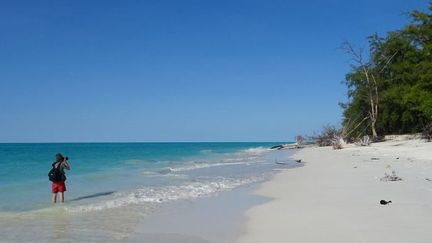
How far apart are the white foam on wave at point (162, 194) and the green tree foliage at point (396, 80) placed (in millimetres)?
22620

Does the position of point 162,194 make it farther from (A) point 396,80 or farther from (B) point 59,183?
(A) point 396,80

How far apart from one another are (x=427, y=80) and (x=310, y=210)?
2694 centimetres

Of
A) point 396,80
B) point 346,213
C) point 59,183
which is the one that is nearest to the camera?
point 346,213

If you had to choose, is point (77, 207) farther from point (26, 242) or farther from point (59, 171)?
point (26, 242)

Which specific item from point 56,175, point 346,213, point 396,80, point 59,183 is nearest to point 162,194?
point 59,183

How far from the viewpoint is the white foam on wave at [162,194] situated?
10.8m

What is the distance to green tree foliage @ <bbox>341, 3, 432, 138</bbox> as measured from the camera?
114 ft

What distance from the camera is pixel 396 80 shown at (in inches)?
1535

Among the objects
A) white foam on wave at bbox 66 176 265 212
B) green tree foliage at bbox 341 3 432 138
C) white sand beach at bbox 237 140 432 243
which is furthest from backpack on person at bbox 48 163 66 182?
green tree foliage at bbox 341 3 432 138

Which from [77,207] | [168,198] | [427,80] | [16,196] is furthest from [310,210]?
[427,80]

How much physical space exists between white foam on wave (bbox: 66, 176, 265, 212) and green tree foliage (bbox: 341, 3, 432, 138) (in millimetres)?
22620

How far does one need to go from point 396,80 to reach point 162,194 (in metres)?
32.5

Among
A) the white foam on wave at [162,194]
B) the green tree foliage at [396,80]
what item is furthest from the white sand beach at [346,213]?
the green tree foliage at [396,80]

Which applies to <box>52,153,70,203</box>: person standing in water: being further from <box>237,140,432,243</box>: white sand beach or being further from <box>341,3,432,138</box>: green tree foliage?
<box>341,3,432,138</box>: green tree foliage
